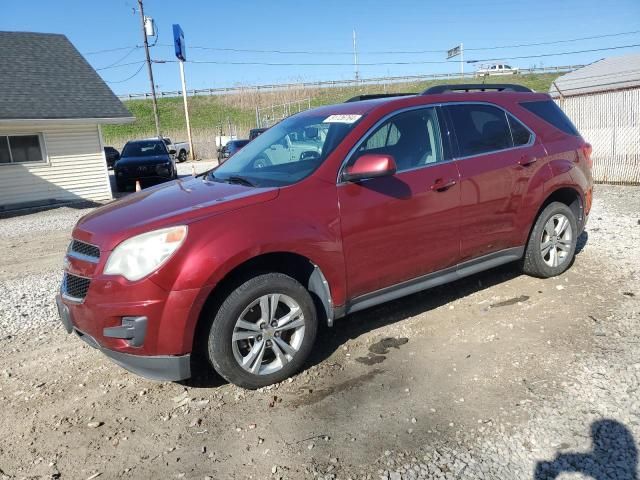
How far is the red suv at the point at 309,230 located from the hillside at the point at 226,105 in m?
47.4

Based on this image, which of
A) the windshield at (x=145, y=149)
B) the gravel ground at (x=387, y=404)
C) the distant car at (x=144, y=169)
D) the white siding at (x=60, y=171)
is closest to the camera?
the gravel ground at (x=387, y=404)

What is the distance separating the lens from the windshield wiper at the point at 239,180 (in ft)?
12.4

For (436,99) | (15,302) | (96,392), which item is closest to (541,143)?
(436,99)

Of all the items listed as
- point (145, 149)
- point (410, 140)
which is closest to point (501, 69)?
point (145, 149)

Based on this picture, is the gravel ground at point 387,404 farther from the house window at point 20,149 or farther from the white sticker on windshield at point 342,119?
the house window at point 20,149

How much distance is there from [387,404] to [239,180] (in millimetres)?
1962

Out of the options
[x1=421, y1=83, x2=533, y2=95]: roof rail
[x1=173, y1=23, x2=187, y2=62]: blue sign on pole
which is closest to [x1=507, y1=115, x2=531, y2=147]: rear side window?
[x1=421, y1=83, x2=533, y2=95]: roof rail

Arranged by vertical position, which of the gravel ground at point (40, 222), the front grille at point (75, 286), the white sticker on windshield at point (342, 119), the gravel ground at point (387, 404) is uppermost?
the white sticker on windshield at point (342, 119)

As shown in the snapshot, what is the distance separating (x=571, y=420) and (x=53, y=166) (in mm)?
16470

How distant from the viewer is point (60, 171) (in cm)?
1597

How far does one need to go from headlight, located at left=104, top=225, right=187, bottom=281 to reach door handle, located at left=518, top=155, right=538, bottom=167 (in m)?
3.11

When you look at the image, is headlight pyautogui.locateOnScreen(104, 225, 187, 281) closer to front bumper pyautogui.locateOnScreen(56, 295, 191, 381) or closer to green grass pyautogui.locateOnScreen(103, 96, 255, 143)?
front bumper pyautogui.locateOnScreen(56, 295, 191, 381)

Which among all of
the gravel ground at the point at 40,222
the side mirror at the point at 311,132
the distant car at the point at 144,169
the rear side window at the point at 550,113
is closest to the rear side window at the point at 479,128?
the rear side window at the point at 550,113

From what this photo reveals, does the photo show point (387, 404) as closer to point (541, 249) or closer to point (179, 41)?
point (541, 249)
